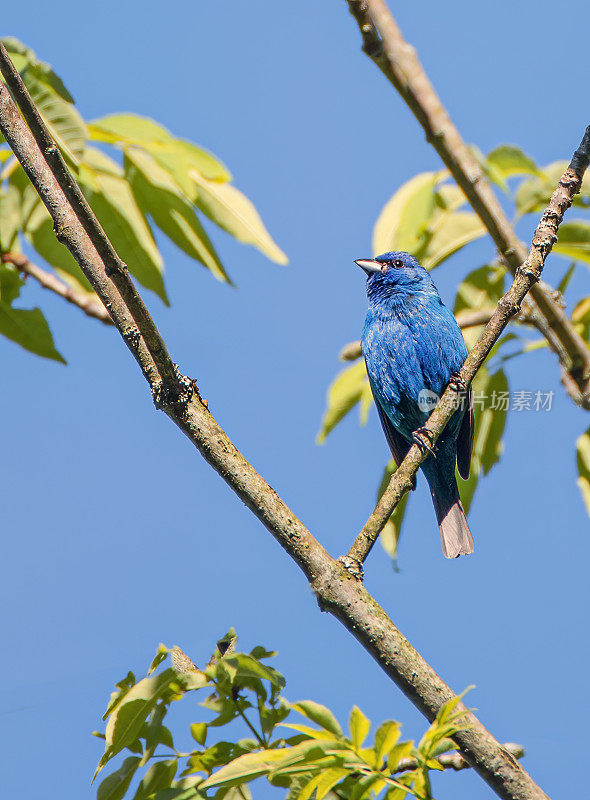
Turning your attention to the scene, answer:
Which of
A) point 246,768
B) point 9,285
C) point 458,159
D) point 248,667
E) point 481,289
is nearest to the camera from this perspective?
point 246,768

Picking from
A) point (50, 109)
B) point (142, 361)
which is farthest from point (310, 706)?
point (50, 109)

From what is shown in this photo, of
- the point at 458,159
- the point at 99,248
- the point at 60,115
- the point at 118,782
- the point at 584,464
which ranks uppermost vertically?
the point at 458,159

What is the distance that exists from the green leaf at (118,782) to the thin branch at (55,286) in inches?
70.4

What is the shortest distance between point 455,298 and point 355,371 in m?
0.58

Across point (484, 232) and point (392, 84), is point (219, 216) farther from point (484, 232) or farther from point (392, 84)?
point (484, 232)

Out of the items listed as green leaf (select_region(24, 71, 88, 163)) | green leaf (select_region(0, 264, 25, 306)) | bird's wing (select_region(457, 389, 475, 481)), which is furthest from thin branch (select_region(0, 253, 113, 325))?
bird's wing (select_region(457, 389, 475, 481))

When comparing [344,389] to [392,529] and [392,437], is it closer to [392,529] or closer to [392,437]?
[392,529]

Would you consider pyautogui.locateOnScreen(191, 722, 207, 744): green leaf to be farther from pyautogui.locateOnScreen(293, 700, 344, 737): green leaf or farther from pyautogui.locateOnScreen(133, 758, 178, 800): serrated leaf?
pyautogui.locateOnScreen(293, 700, 344, 737): green leaf

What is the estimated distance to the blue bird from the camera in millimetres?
4848

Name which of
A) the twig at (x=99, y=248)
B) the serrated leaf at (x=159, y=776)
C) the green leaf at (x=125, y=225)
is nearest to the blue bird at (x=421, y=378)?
the green leaf at (x=125, y=225)

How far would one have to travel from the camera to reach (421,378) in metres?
4.96

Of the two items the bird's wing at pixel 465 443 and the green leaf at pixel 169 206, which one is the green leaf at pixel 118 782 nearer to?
the green leaf at pixel 169 206

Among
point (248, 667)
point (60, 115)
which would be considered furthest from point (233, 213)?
point (248, 667)

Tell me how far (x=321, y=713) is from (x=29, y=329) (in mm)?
1840
